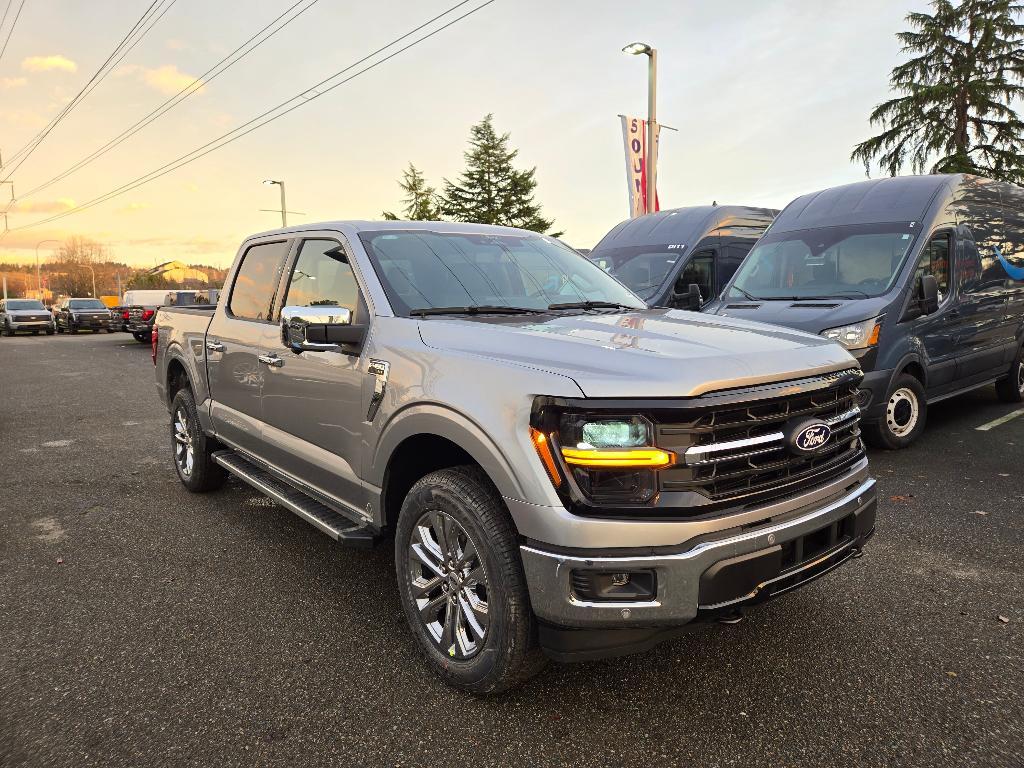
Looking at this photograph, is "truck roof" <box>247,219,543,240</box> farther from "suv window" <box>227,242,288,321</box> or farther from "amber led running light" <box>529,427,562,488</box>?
"amber led running light" <box>529,427,562,488</box>

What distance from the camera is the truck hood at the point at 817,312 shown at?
611 centimetres

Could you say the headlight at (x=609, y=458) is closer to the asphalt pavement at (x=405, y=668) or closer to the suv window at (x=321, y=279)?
the asphalt pavement at (x=405, y=668)

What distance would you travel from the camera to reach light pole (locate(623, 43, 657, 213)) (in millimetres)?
16547

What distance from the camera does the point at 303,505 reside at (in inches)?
145

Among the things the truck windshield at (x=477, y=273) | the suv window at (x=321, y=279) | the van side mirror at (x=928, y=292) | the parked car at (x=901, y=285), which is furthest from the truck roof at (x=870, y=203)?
the suv window at (x=321, y=279)

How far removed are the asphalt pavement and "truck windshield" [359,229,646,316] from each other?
1546 millimetres

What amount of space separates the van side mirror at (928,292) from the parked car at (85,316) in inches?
1333

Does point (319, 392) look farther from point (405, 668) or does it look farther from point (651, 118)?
point (651, 118)

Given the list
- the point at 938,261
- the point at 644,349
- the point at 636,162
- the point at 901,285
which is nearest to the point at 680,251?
the point at 938,261

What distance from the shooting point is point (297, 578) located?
388 cm

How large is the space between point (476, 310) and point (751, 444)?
145 centimetres

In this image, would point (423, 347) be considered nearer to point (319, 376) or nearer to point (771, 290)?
point (319, 376)

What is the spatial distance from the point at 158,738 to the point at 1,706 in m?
0.71

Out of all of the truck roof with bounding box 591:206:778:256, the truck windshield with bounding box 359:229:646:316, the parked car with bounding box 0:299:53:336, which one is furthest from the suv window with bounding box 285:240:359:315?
the parked car with bounding box 0:299:53:336
